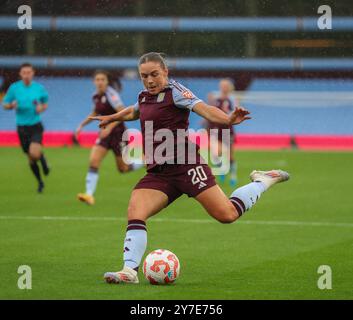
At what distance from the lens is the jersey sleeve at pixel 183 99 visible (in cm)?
977

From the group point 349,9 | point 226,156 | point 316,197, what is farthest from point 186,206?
point 349,9

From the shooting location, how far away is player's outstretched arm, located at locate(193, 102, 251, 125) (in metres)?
9.19

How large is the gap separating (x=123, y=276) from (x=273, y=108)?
2787cm

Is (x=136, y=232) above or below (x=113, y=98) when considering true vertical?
below

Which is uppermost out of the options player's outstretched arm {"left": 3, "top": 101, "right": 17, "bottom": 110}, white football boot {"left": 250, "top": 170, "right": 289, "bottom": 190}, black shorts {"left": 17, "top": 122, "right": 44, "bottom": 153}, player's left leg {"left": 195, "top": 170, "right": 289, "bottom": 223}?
player's outstretched arm {"left": 3, "top": 101, "right": 17, "bottom": 110}

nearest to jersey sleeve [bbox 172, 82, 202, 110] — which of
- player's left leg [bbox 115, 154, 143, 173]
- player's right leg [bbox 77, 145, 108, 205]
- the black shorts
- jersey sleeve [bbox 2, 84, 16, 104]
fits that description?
player's right leg [bbox 77, 145, 108, 205]

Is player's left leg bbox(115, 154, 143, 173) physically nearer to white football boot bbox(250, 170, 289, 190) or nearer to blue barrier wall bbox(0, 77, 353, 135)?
white football boot bbox(250, 170, 289, 190)

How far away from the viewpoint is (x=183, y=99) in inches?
386

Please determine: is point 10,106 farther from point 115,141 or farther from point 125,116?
point 125,116

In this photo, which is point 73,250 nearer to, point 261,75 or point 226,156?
point 226,156

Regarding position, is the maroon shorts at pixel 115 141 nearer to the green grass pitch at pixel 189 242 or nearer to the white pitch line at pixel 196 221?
the green grass pitch at pixel 189 242


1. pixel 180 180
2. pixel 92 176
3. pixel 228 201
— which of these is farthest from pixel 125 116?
pixel 92 176

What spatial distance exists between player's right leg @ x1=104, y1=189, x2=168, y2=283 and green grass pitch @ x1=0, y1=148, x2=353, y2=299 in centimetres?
12
